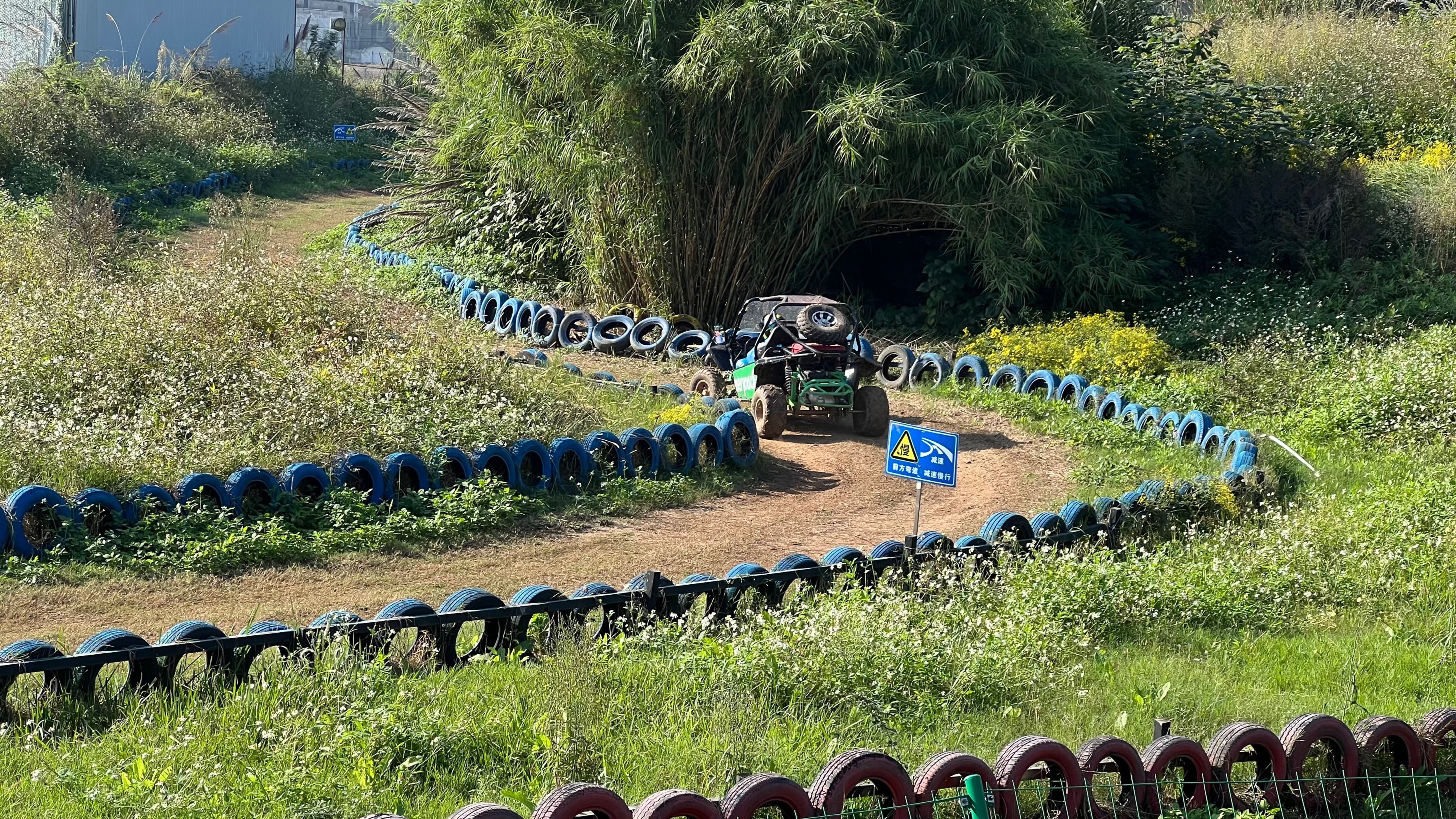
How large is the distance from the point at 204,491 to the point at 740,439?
4.46 meters

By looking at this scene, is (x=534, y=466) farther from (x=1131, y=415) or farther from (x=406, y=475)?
(x=1131, y=415)

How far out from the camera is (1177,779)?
5.21m

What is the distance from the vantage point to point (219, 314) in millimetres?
12039

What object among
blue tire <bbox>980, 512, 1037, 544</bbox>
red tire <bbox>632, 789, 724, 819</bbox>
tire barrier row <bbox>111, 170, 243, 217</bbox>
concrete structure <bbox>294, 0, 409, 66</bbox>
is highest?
concrete structure <bbox>294, 0, 409, 66</bbox>

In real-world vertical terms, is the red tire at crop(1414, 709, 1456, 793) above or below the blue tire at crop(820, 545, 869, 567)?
below

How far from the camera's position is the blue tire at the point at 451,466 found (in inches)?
376

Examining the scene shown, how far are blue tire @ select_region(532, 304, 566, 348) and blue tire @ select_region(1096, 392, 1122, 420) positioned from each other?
6766mm

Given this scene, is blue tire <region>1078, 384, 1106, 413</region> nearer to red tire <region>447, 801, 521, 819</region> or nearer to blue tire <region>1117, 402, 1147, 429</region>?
blue tire <region>1117, 402, 1147, 429</region>

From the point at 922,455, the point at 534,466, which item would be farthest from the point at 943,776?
the point at 534,466

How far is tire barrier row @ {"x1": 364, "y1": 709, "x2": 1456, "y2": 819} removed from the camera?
4309mm

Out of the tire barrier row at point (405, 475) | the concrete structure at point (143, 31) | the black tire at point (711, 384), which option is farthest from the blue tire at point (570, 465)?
the concrete structure at point (143, 31)

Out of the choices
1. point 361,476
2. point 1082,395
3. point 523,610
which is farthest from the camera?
point 1082,395

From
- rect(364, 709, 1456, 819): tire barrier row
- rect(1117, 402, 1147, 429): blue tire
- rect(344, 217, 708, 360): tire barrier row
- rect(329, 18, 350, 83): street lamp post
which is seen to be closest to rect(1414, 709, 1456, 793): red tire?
rect(364, 709, 1456, 819): tire barrier row

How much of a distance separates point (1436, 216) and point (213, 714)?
16526 mm
